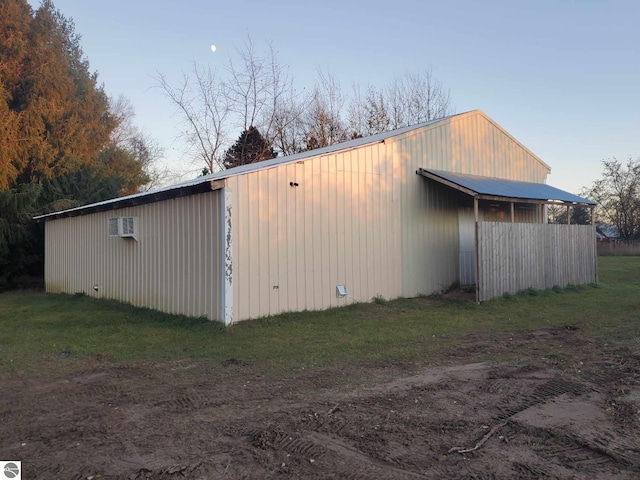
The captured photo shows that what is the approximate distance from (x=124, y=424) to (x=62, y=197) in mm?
17456

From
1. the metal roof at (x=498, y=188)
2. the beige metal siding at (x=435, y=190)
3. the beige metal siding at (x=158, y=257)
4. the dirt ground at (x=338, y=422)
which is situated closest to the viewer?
the dirt ground at (x=338, y=422)

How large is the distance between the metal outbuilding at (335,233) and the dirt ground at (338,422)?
3.21 metres

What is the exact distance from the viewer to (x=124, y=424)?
13.5 feet

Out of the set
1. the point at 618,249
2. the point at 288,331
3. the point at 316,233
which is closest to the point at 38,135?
the point at 316,233

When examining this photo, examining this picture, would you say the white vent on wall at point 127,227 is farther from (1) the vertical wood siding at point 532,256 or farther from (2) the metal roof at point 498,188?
(1) the vertical wood siding at point 532,256

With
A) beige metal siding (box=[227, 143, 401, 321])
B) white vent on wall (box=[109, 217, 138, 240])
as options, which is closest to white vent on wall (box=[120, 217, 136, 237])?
white vent on wall (box=[109, 217, 138, 240])

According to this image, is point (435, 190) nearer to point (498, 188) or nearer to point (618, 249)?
point (498, 188)

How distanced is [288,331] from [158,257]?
3745mm

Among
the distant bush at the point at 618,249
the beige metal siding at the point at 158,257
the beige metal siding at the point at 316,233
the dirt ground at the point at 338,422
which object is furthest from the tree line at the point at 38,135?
the distant bush at the point at 618,249

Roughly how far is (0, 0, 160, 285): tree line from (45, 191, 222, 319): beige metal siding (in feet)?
14.0

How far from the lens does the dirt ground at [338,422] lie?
128 inches

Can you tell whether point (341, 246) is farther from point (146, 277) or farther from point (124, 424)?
point (124, 424)

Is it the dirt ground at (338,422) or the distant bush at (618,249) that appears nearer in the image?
the dirt ground at (338,422)

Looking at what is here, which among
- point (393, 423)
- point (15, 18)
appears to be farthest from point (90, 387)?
point (15, 18)
